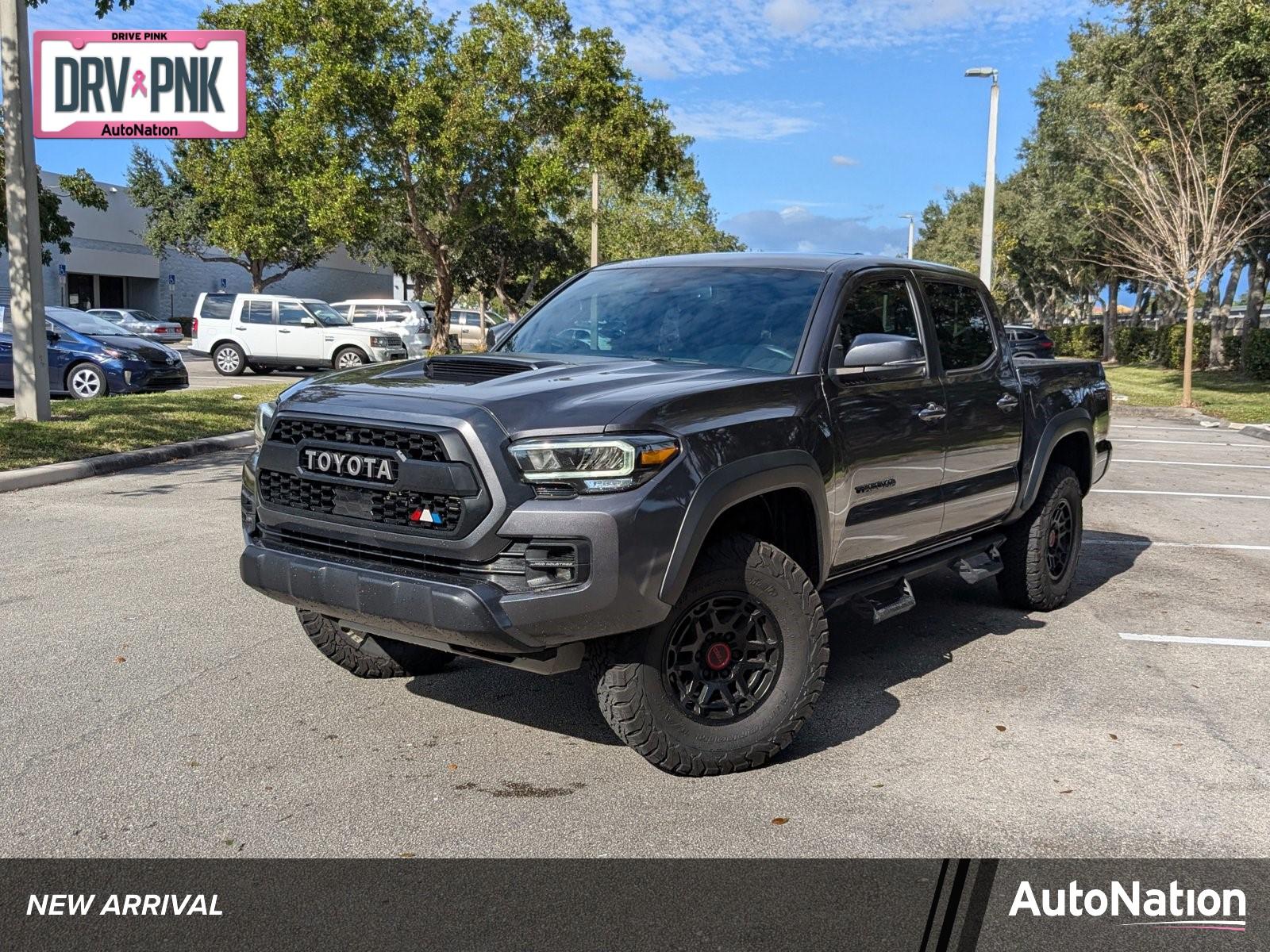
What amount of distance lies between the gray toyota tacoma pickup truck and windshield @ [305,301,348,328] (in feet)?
73.0

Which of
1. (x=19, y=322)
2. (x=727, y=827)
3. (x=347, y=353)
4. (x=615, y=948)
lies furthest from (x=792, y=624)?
(x=347, y=353)

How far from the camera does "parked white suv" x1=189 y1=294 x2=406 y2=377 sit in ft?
86.9

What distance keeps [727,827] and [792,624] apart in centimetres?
81

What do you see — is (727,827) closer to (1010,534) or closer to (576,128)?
(1010,534)

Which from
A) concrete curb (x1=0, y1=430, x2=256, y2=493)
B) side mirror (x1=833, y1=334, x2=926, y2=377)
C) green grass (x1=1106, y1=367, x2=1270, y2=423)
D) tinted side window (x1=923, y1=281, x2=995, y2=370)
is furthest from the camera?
green grass (x1=1106, y1=367, x2=1270, y2=423)

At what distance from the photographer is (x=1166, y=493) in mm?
11445

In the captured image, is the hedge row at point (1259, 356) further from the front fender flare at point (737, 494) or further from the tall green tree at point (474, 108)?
the front fender flare at point (737, 494)

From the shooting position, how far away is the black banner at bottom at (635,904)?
302cm

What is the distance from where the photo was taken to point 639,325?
16.8 ft

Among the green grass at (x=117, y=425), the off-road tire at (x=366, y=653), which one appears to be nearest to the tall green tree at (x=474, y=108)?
the green grass at (x=117, y=425)

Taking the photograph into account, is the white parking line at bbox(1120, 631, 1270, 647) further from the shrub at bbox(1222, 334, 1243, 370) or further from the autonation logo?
the shrub at bbox(1222, 334, 1243, 370)

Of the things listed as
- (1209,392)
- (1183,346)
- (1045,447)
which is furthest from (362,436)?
(1183,346)

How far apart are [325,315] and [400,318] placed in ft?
9.86

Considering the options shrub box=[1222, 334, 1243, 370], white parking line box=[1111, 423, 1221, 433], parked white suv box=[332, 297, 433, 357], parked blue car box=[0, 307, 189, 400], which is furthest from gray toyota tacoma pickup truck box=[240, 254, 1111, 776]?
shrub box=[1222, 334, 1243, 370]
